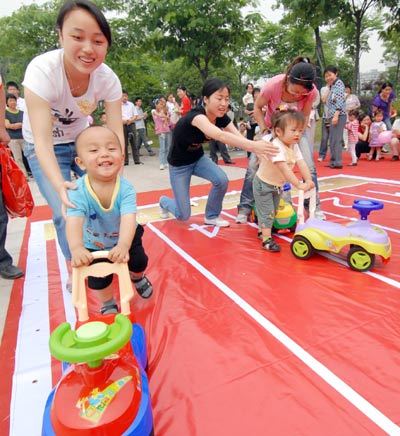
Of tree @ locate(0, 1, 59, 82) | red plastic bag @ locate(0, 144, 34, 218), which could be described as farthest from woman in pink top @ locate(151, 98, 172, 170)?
tree @ locate(0, 1, 59, 82)

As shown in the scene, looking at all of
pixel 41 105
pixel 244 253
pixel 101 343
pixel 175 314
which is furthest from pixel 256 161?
pixel 101 343

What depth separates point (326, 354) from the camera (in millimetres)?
1790

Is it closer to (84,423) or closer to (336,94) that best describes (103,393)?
(84,423)

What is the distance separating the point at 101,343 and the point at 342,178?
550 cm

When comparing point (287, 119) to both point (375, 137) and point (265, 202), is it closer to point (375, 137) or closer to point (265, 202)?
point (265, 202)

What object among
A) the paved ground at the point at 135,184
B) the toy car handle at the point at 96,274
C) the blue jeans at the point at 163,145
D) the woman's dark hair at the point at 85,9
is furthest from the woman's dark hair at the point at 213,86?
the blue jeans at the point at 163,145

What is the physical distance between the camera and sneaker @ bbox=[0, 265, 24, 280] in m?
2.96

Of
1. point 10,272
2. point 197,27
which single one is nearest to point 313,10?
point 197,27

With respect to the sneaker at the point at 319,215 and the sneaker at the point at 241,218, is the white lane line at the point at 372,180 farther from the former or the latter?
→ the sneaker at the point at 241,218

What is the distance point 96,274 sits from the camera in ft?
5.24

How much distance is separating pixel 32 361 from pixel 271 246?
201cm

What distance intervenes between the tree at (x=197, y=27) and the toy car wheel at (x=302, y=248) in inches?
336

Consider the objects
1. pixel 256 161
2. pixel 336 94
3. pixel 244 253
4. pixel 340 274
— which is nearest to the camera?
pixel 340 274

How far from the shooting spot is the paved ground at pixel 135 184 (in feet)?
9.21
